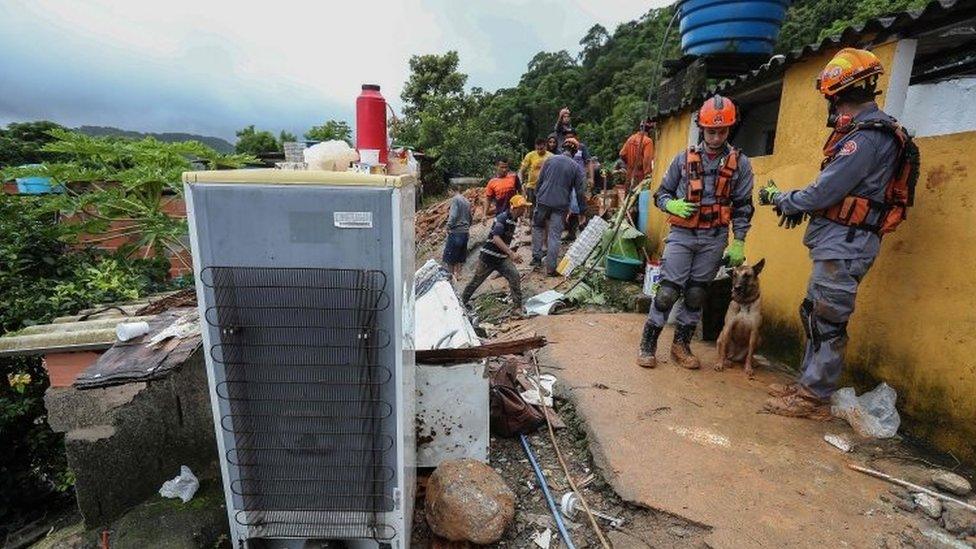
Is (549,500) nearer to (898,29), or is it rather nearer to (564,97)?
(898,29)

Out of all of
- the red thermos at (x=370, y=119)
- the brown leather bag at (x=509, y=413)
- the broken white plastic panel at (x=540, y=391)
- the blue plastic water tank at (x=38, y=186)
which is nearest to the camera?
the red thermos at (x=370, y=119)

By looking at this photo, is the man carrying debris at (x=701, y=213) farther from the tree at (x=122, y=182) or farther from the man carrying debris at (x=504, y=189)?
the tree at (x=122, y=182)

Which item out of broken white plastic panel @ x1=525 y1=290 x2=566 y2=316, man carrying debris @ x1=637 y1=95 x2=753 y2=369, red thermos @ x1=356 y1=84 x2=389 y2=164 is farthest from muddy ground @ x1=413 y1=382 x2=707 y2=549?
broken white plastic panel @ x1=525 y1=290 x2=566 y2=316

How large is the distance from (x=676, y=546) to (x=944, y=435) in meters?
1.98

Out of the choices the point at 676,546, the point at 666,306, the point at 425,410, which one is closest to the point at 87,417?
the point at 425,410

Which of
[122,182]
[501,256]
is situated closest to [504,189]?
[501,256]

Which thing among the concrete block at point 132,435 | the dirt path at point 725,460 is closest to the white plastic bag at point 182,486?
the concrete block at point 132,435

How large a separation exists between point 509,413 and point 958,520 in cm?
232

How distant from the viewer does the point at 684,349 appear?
4.12 m

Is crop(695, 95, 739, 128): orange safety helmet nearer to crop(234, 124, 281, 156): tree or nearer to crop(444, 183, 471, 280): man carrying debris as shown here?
crop(444, 183, 471, 280): man carrying debris

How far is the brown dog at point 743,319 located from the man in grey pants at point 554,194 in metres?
3.52

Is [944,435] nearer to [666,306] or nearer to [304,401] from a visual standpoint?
[666,306]

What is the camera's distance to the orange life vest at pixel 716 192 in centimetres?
365

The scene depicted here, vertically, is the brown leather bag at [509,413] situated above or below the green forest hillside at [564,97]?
Result: below
